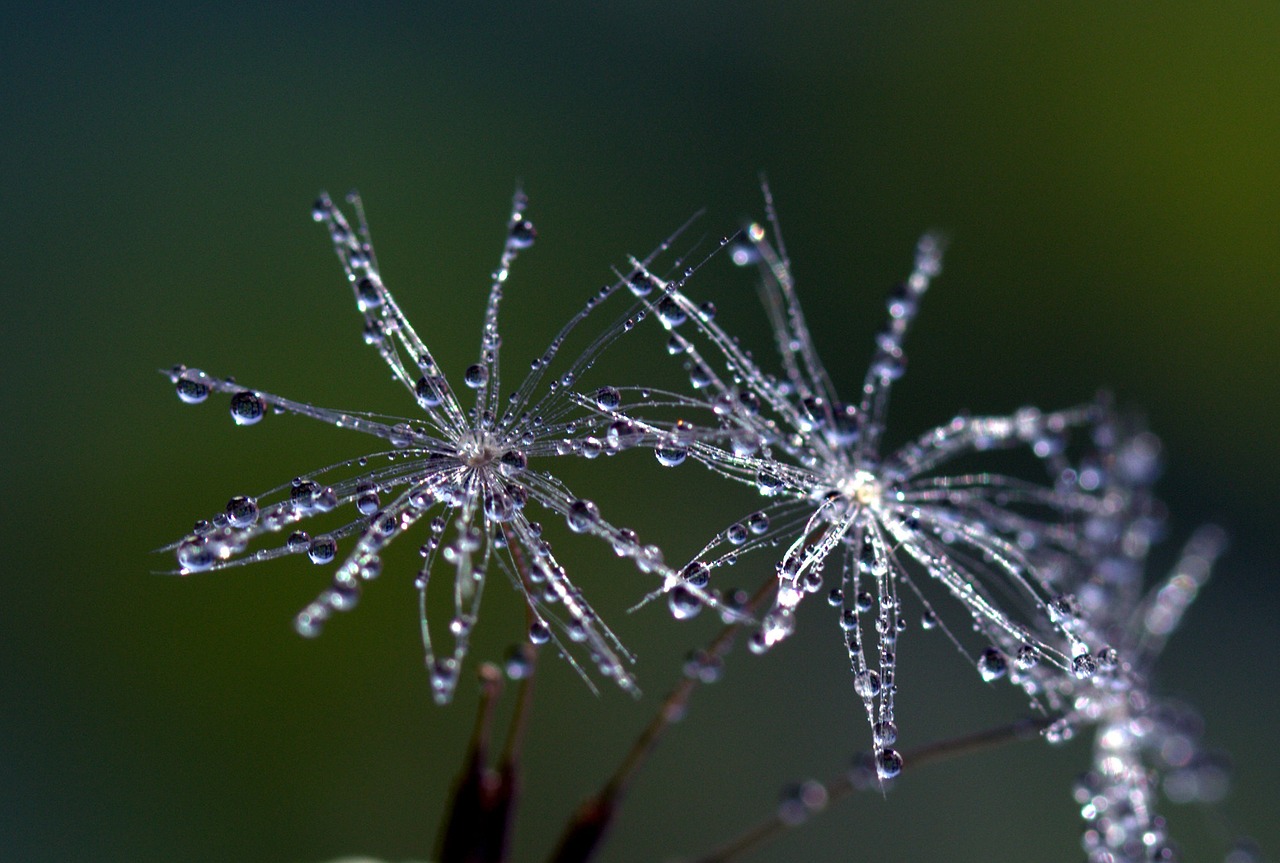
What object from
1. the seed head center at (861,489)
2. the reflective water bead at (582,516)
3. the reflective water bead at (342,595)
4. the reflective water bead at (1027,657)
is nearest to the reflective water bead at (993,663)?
the reflective water bead at (1027,657)

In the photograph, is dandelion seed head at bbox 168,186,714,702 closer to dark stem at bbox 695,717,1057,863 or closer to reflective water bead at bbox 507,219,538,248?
reflective water bead at bbox 507,219,538,248

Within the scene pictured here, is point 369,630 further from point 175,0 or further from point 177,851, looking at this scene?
point 175,0

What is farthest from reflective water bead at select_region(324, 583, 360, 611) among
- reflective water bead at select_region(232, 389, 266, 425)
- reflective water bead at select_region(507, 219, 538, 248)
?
reflective water bead at select_region(507, 219, 538, 248)

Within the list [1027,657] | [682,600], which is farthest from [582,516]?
[1027,657]

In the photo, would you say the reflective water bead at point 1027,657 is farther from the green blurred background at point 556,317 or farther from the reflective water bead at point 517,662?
the green blurred background at point 556,317

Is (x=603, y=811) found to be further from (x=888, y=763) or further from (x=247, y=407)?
(x=247, y=407)

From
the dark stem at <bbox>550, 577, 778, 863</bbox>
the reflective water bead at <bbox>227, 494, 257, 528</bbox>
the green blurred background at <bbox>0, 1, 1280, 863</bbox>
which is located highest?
the green blurred background at <bbox>0, 1, 1280, 863</bbox>
